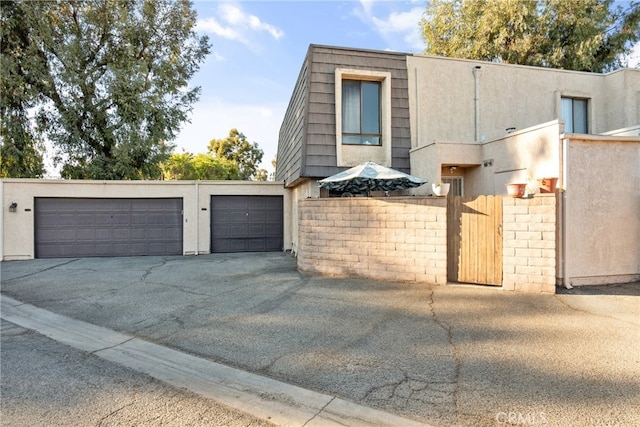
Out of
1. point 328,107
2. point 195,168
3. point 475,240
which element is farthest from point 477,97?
point 195,168

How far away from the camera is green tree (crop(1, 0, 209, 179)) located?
14.5 metres

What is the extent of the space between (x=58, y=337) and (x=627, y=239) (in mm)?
9670

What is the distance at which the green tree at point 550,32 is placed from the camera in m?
15.5

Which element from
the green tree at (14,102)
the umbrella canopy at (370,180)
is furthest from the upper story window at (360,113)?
the green tree at (14,102)

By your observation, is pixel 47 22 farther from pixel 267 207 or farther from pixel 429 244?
pixel 429 244

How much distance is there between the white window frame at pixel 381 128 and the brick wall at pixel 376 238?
221 centimetres

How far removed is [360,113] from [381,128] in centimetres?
74

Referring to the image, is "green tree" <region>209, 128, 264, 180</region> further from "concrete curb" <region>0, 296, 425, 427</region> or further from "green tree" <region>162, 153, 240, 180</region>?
"concrete curb" <region>0, 296, 425, 427</region>

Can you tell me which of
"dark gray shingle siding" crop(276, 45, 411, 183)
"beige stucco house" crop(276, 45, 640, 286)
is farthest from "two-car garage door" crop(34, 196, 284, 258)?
Answer: "dark gray shingle siding" crop(276, 45, 411, 183)

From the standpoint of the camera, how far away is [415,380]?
3076 millimetres

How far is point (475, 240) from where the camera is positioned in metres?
6.39

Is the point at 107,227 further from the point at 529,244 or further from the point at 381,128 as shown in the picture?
the point at 529,244

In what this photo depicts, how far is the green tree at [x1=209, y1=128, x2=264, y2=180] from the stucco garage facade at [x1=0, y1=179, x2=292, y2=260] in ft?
75.6

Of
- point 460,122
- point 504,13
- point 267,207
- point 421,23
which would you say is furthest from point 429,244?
point 421,23
